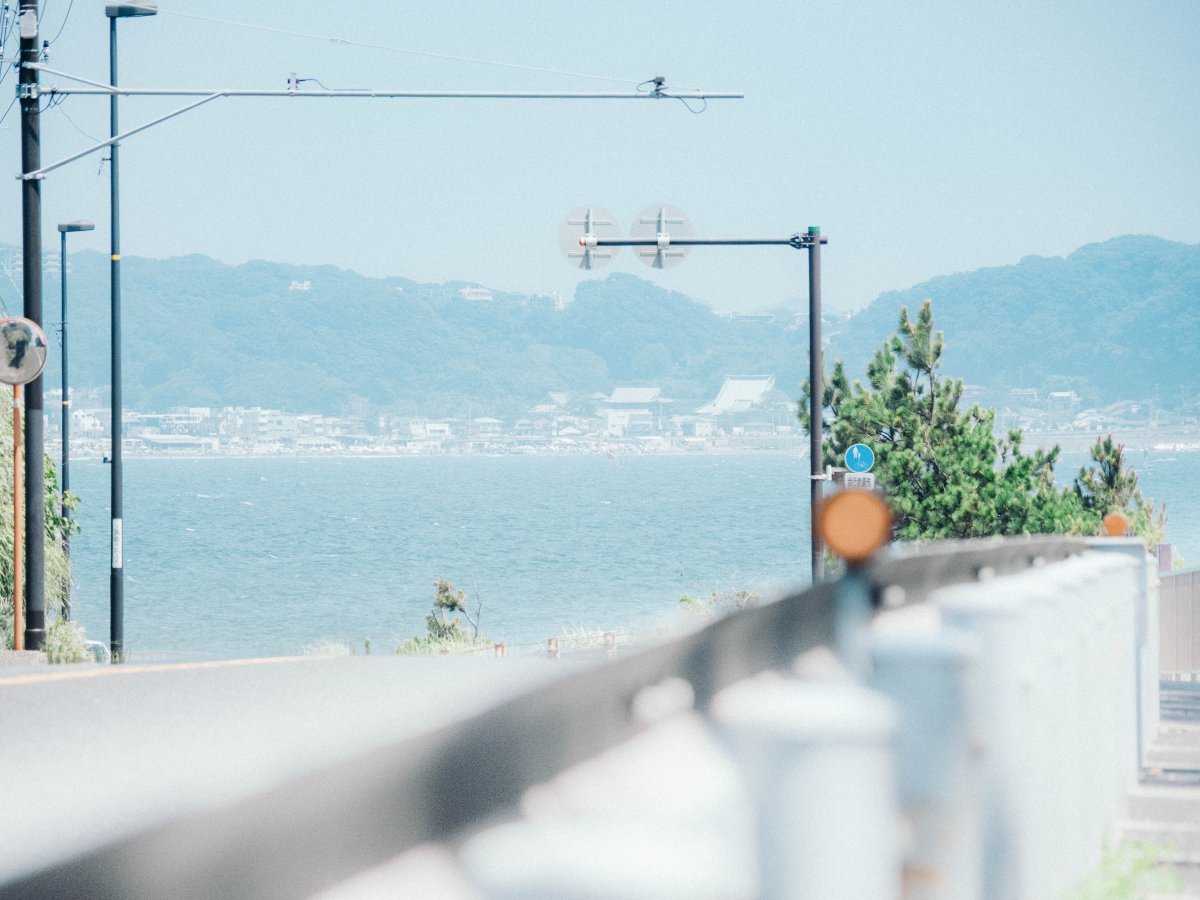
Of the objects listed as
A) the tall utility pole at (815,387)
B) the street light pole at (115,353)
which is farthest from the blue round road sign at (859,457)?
the street light pole at (115,353)

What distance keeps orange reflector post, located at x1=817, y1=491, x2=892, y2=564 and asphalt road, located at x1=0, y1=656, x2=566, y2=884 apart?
42.1 inches

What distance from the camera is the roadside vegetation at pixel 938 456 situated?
41.9 meters

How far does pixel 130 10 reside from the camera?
26.1m

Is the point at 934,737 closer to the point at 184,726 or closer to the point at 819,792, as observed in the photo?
the point at 819,792

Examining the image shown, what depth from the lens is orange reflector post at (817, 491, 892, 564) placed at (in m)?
5.23

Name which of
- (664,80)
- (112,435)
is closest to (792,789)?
(664,80)

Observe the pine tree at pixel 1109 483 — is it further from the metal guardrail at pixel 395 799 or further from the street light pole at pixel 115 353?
the metal guardrail at pixel 395 799

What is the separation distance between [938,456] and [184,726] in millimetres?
38039

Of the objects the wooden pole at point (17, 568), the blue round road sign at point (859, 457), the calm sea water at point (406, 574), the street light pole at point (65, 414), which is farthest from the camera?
the calm sea water at point (406, 574)

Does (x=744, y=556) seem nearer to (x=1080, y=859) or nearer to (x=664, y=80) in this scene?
(x=664, y=80)

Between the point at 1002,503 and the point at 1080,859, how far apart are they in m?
36.8

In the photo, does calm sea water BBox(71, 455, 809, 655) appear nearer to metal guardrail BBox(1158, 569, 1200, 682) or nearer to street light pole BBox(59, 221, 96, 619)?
street light pole BBox(59, 221, 96, 619)

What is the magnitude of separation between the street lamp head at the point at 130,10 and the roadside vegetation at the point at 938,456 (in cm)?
2281

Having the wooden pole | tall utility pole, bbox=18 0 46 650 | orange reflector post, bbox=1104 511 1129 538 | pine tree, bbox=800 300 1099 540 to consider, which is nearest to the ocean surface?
pine tree, bbox=800 300 1099 540
